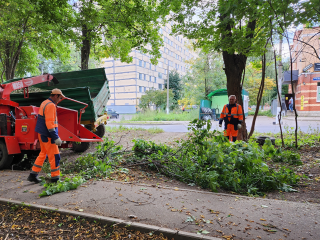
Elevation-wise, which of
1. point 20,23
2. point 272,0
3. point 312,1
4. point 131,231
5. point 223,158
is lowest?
point 131,231

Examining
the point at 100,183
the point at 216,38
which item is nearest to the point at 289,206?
the point at 100,183

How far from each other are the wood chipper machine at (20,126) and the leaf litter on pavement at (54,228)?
8.21 ft

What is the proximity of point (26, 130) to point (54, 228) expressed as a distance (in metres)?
3.37

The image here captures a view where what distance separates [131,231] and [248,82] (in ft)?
100.0

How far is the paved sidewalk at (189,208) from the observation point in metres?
2.82

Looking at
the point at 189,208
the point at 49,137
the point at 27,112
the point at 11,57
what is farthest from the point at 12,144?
the point at 11,57

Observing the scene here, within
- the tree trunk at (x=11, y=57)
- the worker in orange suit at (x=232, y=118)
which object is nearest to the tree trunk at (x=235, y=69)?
the worker in orange suit at (x=232, y=118)

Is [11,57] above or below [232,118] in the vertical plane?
above

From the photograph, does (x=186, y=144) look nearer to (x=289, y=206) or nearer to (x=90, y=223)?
(x=289, y=206)

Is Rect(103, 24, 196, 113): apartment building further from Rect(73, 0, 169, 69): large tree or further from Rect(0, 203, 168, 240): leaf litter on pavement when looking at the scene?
Rect(0, 203, 168, 240): leaf litter on pavement

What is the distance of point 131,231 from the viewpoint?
2896 mm

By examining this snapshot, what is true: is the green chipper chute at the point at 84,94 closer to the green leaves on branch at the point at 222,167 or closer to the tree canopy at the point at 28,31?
the tree canopy at the point at 28,31

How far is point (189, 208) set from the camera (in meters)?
3.37

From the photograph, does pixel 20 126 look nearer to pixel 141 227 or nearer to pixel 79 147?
pixel 79 147
